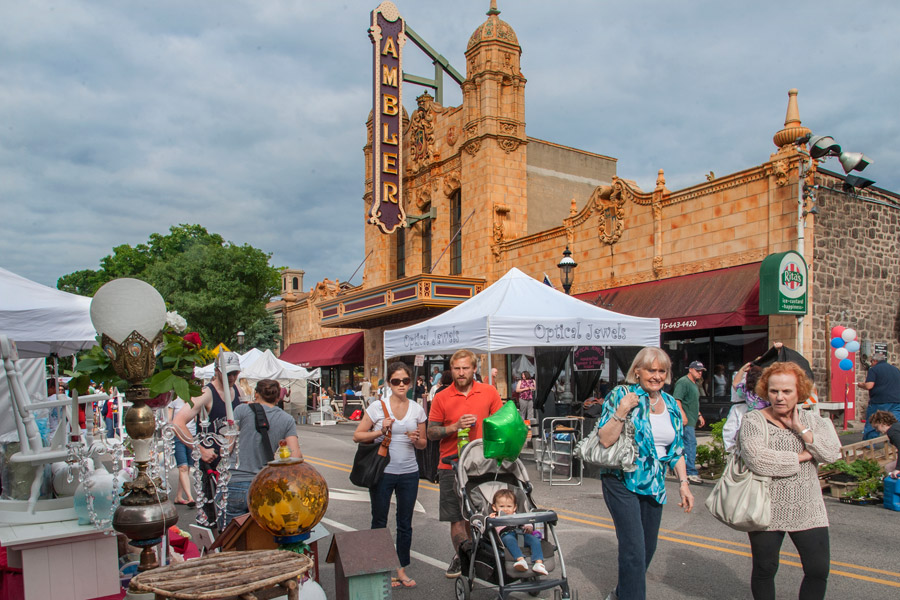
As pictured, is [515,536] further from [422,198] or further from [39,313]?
[422,198]

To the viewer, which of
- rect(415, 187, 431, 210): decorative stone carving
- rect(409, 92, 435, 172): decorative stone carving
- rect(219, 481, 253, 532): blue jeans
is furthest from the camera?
rect(415, 187, 431, 210): decorative stone carving

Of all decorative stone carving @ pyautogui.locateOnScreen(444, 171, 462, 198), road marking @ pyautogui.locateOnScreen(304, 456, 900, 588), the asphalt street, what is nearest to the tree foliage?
decorative stone carving @ pyautogui.locateOnScreen(444, 171, 462, 198)

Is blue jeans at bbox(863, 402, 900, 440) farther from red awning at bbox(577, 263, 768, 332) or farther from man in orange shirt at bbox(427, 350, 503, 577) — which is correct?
man in orange shirt at bbox(427, 350, 503, 577)

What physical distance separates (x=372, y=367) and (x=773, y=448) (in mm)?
25719

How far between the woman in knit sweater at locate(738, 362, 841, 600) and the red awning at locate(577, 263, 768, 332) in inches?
417

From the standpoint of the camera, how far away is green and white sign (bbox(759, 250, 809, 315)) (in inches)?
524

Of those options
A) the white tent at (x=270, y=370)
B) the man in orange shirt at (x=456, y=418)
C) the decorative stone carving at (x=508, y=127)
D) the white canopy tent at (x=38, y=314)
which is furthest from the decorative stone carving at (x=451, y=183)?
the man in orange shirt at (x=456, y=418)

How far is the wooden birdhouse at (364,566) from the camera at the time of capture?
171 inches

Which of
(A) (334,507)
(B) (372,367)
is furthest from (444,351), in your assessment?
(B) (372,367)

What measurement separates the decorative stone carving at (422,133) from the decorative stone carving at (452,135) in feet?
3.11

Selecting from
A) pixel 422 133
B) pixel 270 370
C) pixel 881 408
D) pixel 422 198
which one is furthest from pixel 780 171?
pixel 270 370

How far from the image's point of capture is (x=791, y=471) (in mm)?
3992

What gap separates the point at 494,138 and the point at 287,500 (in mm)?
20581

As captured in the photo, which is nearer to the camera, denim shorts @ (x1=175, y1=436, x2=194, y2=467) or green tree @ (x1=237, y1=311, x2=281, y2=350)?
denim shorts @ (x1=175, y1=436, x2=194, y2=467)
